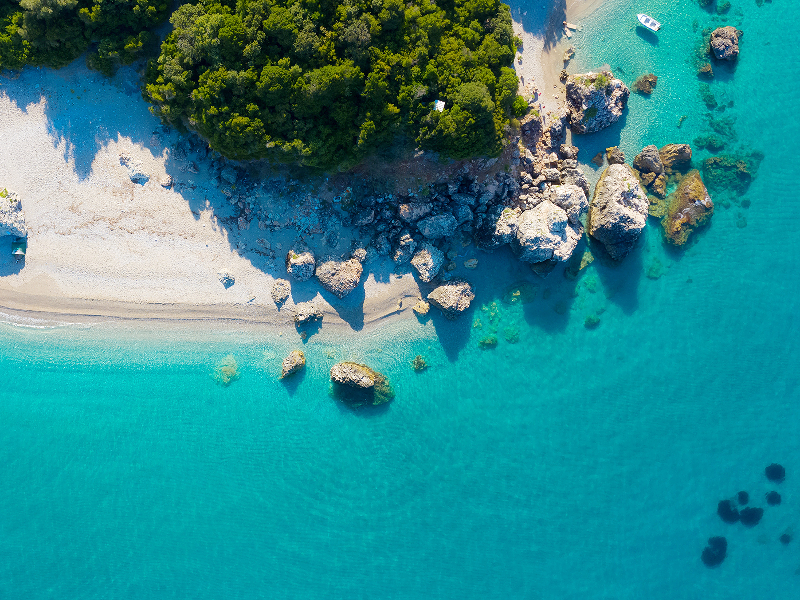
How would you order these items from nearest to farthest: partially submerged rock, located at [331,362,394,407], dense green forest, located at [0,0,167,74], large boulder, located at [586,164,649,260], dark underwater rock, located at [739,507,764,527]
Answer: dense green forest, located at [0,0,167,74], large boulder, located at [586,164,649,260], partially submerged rock, located at [331,362,394,407], dark underwater rock, located at [739,507,764,527]

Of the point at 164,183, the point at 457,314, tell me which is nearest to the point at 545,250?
the point at 457,314

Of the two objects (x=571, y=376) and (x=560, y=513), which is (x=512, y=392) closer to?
(x=571, y=376)

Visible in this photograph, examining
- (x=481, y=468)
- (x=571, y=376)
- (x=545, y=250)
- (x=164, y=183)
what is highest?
(x=164, y=183)

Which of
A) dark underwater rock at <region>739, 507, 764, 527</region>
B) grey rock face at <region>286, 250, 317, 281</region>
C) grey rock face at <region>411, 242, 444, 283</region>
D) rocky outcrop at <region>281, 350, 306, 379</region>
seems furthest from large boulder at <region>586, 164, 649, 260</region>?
rocky outcrop at <region>281, 350, 306, 379</region>

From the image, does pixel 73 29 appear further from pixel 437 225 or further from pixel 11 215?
pixel 437 225

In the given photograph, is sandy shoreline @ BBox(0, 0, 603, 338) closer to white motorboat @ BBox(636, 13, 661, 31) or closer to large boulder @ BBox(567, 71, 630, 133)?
large boulder @ BBox(567, 71, 630, 133)

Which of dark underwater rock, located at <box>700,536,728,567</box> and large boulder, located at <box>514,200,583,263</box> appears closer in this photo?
large boulder, located at <box>514,200,583,263</box>
